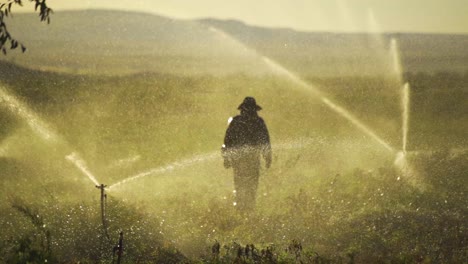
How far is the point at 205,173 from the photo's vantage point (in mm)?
18938

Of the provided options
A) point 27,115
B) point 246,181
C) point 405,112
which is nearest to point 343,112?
point 405,112

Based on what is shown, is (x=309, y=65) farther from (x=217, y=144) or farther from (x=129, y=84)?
(x=217, y=144)

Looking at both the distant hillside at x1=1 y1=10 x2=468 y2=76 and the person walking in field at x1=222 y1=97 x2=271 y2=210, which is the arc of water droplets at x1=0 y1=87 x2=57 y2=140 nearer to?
the distant hillside at x1=1 y1=10 x2=468 y2=76

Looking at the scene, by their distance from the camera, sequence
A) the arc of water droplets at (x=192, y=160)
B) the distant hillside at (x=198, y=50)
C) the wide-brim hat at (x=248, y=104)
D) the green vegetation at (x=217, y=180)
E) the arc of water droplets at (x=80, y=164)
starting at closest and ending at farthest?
the green vegetation at (x=217, y=180) < the wide-brim hat at (x=248, y=104) < the arc of water droplets at (x=192, y=160) < the arc of water droplets at (x=80, y=164) < the distant hillside at (x=198, y=50)

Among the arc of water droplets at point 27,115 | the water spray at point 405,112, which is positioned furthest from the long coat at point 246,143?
the arc of water droplets at point 27,115

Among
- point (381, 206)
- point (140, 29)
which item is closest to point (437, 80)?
point (381, 206)

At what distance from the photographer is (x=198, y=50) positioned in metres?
55.2

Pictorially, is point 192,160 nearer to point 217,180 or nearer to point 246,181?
point 217,180

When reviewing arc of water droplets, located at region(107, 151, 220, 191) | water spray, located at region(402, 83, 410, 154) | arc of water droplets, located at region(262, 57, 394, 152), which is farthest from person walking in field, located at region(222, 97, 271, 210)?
arc of water droplets, located at region(262, 57, 394, 152)

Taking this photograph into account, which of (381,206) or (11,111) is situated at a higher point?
(11,111)

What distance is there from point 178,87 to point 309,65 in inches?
649

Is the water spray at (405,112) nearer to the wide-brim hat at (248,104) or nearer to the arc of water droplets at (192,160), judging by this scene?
the arc of water droplets at (192,160)

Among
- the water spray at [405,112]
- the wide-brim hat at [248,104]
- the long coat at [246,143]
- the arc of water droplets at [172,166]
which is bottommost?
the long coat at [246,143]

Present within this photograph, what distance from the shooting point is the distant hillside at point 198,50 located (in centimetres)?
4253
